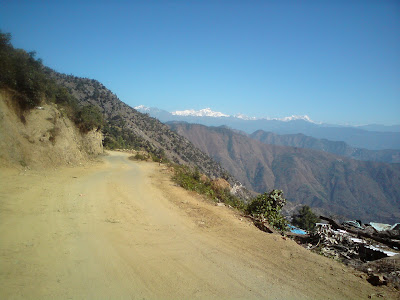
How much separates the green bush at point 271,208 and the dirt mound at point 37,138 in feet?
39.9

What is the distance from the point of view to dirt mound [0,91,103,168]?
11383 mm

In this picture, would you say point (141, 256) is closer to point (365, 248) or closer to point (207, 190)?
point (365, 248)

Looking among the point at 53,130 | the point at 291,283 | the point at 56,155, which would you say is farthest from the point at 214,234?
the point at 53,130

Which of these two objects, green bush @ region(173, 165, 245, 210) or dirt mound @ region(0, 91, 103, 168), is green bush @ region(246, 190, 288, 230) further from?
dirt mound @ region(0, 91, 103, 168)

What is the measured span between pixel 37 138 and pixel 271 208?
1448 centimetres

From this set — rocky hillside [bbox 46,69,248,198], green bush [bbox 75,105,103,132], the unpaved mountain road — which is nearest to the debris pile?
the unpaved mountain road

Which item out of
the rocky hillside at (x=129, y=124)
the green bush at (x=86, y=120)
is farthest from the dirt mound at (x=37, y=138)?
the rocky hillside at (x=129, y=124)

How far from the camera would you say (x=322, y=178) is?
170 m

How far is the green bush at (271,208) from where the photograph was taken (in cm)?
892

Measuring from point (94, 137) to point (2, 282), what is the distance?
831 inches

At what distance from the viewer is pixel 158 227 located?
7250 mm

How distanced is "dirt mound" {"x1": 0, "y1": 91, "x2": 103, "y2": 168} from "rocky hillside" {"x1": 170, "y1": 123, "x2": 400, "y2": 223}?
399ft

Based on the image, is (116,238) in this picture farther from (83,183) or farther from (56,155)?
(56,155)

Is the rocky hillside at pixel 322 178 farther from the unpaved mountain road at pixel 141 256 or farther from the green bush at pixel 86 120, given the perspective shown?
the unpaved mountain road at pixel 141 256
